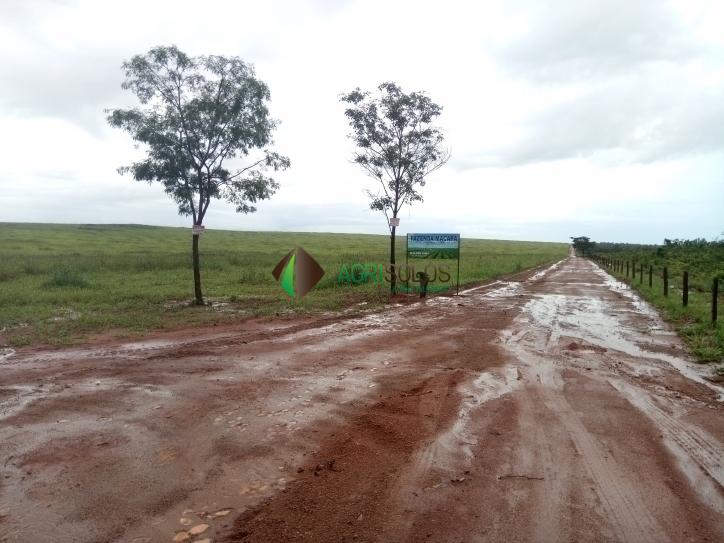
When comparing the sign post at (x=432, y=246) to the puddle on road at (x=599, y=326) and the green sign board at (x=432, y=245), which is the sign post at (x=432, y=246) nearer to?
the green sign board at (x=432, y=245)

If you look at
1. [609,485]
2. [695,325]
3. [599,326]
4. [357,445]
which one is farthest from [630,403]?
[695,325]

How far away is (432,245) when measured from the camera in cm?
1773

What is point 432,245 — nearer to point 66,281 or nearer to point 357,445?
point 66,281

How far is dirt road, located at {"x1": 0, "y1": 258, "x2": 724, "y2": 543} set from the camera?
3.38 meters

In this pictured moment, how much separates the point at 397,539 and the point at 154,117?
1337cm

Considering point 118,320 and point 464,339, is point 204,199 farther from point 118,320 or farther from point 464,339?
point 464,339

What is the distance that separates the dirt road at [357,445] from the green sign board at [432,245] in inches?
347

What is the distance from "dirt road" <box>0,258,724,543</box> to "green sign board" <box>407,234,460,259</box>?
8810 mm

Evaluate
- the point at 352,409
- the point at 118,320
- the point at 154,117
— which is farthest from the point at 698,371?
the point at 154,117

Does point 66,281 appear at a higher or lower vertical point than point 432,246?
lower

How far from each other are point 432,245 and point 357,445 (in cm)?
1360

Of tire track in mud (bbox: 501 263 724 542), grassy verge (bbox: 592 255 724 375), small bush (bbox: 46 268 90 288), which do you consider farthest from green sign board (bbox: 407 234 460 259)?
small bush (bbox: 46 268 90 288)

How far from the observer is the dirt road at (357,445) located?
3377mm

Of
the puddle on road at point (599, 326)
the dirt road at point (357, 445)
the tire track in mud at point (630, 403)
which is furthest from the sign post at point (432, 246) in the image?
the dirt road at point (357, 445)
